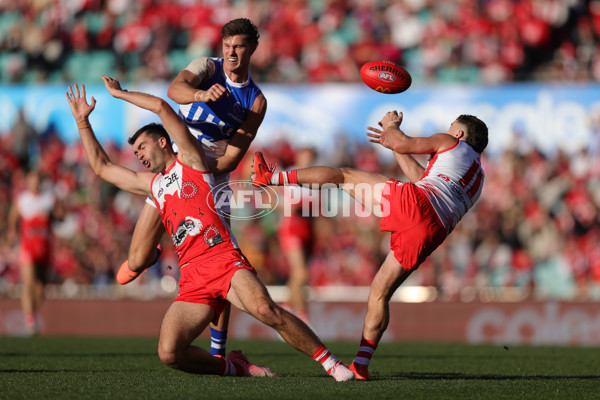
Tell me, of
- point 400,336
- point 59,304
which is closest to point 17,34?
point 59,304

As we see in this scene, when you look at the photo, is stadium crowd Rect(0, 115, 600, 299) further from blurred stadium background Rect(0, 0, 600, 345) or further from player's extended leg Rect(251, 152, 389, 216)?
player's extended leg Rect(251, 152, 389, 216)

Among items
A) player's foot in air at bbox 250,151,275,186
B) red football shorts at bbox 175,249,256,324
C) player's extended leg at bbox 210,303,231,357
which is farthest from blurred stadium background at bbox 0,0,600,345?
red football shorts at bbox 175,249,256,324

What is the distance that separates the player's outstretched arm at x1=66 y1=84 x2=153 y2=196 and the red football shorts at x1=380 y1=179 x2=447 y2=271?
1978 mm

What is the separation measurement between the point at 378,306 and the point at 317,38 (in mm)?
12403

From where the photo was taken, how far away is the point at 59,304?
15344mm

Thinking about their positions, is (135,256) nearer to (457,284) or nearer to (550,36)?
(457,284)

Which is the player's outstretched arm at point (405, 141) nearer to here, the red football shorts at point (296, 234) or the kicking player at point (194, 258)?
the kicking player at point (194, 258)

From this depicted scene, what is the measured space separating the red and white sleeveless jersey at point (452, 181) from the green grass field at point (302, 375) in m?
1.33

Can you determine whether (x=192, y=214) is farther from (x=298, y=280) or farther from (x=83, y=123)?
(x=298, y=280)

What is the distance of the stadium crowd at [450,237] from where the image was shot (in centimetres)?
1504

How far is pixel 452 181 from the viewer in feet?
23.8

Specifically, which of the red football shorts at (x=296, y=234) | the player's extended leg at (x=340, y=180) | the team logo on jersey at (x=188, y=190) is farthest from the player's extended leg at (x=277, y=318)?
the red football shorts at (x=296, y=234)

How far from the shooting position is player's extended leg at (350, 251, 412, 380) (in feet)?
23.0

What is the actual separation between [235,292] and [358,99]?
1033cm
